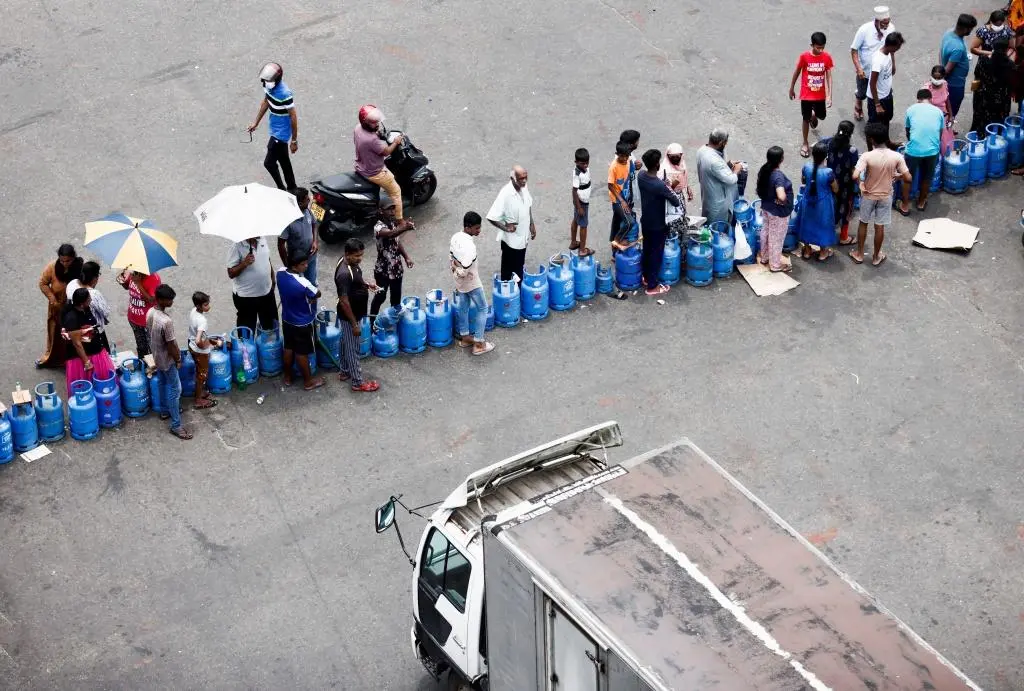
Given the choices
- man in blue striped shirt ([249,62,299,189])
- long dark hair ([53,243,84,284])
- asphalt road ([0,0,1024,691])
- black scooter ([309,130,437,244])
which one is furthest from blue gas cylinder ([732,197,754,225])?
long dark hair ([53,243,84,284])

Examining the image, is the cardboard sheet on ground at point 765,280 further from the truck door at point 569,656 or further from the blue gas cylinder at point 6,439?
the blue gas cylinder at point 6,439

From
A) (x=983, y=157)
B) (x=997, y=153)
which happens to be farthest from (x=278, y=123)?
(x=997, y=153)

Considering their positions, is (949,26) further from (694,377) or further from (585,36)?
(694,377)

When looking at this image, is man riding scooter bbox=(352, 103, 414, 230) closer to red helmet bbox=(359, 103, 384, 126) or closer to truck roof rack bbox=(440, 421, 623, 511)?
red helmet bbox=(359, 103, 384, 126)

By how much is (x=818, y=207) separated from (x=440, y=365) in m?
4.96

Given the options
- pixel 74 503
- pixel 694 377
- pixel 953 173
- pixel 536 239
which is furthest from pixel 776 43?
pixel 74 503

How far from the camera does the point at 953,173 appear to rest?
57.4ft

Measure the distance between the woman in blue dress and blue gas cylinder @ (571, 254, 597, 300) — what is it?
2.68 meters

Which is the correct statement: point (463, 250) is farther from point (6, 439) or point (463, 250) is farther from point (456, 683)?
point (456, 683)

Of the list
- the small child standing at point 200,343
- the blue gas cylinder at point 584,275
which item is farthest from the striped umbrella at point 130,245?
the blue gas cylinder at point 584,275

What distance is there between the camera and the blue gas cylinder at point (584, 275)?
15.5 meters

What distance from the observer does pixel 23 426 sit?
13.2 meters

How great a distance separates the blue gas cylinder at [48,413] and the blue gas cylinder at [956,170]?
36.8ft

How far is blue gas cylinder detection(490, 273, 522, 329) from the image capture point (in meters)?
15.0
